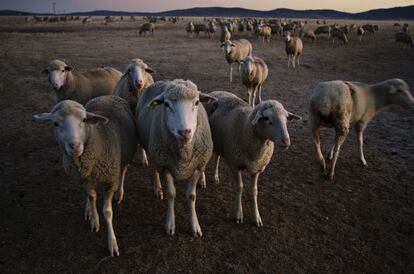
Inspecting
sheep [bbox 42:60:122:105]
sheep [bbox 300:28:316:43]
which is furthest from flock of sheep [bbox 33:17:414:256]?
sheep [bbox 300:28:316:43]

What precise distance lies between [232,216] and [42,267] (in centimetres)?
251

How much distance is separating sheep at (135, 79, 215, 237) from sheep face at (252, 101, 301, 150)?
68 centimetres

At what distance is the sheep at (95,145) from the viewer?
139 inches

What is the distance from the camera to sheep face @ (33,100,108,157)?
3479 mm

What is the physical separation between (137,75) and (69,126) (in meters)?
2.84

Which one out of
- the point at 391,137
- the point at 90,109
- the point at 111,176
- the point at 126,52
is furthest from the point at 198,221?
the point at 126,52

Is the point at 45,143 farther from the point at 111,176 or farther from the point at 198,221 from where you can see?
the point at 198,221

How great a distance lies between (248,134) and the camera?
14.7 feet

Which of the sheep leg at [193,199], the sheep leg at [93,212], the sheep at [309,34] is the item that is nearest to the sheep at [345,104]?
the sheep leg at [193,199]

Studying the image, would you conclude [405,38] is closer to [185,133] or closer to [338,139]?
[338,139]

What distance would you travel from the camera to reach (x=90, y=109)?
481 cm

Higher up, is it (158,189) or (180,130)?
(180,130)

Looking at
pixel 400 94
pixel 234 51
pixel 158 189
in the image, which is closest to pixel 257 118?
pixel 158 189

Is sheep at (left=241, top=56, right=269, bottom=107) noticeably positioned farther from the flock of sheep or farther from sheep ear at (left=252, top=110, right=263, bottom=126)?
sheep ear at (left=252, top=110, right=263, bottom=126)
